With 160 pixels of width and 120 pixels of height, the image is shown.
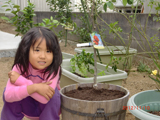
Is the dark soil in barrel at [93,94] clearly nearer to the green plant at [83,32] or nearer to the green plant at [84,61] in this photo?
the green plant at [84,61]

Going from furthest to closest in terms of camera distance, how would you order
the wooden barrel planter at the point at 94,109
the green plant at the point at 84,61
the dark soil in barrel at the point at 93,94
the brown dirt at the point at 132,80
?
the brown dirt at the point at 132,80 < the green plant at the point at 84,61 < the dark soil in barrel at the point at 93,94 < the wooden barrel planter at the point at 94,109

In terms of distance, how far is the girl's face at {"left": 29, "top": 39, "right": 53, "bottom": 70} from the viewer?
1.29m

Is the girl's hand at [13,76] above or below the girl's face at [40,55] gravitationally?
below

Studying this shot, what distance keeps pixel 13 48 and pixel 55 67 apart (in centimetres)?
287

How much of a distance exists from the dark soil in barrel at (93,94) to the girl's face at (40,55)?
302 millimetres

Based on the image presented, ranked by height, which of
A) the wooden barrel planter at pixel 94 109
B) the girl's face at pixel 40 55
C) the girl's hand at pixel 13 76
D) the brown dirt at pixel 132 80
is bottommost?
the brown dirt at pixel 132 80

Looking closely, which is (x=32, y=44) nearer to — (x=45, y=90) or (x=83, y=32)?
(x=45, y=90)

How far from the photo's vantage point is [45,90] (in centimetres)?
127

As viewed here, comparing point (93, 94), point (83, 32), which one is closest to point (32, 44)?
point (93, 94)

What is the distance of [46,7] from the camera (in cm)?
732

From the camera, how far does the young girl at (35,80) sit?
127 cm

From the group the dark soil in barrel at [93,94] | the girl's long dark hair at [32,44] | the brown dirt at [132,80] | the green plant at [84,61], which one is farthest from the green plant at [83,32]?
the girl's long dark hair at [32,44]

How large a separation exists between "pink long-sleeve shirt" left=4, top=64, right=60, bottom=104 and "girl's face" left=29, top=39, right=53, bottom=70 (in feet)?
0.28

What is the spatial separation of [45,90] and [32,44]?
300mm
